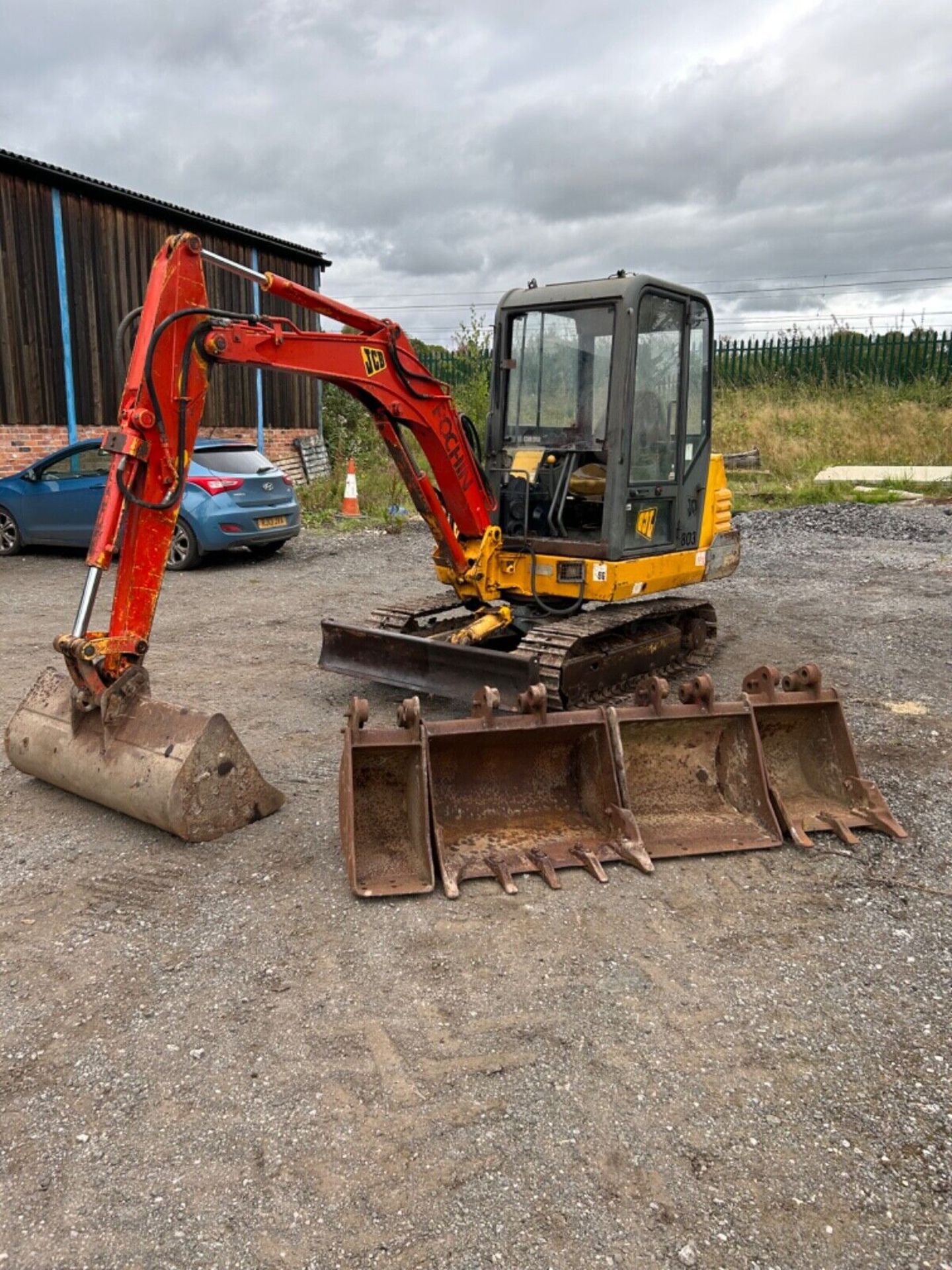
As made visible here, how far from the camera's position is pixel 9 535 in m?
12.1

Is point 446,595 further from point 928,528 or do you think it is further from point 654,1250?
point 928,528

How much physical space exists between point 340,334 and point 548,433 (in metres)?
1.60

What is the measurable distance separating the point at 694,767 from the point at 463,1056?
2.12 metres

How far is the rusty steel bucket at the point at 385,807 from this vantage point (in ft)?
12.5

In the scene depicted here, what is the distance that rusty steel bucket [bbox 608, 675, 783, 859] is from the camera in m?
4.31

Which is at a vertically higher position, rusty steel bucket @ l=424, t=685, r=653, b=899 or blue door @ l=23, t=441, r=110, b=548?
blue door @ l=23, t=441, r=110, b=548

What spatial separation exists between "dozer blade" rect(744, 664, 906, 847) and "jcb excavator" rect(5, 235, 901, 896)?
0.01m

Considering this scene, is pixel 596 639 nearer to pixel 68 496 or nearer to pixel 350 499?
pixel 68 496

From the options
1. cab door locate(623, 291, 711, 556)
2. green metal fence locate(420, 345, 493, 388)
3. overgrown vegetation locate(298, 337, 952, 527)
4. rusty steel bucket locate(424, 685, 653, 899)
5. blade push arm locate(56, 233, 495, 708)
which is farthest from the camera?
green metal fence locate(420, 345, 493, 388)

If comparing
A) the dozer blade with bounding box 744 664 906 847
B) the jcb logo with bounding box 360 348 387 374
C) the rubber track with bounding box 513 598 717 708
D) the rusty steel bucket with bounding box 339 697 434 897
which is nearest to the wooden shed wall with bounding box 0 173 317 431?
the jcb logo with bounding box 360 348 387 374

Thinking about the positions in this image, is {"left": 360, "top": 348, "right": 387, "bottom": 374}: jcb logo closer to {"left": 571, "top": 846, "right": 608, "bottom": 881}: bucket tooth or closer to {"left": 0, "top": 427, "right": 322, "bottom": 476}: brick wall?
{"left": 571, "top": 846, "right": 608, "bottom": 881}: bucket tooth

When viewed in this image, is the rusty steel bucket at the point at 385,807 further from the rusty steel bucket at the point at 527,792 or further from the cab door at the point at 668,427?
the cab door at the point at 668,427

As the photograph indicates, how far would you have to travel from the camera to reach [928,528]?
13555 millimetres

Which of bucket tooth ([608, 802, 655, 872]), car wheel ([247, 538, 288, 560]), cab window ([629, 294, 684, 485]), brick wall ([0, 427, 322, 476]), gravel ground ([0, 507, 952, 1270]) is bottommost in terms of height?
gravel ground ([0, 507, 952, 1270])
